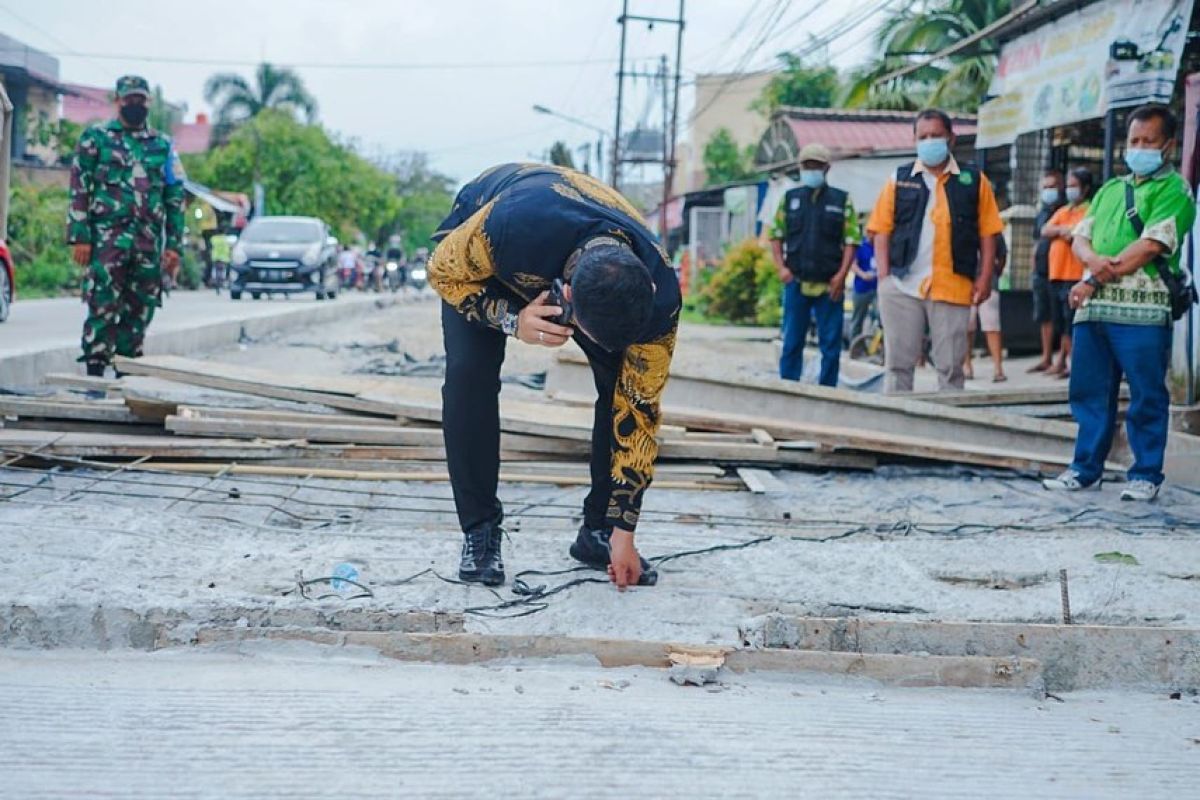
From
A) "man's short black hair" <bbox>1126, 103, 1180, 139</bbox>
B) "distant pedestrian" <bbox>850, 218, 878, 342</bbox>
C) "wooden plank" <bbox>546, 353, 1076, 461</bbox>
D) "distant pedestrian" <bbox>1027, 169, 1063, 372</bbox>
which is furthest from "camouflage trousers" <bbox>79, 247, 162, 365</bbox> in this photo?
"distant pedestrian" <bbox>850, 218, 878, 342</bbox>

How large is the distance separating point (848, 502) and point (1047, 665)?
7.15 ft

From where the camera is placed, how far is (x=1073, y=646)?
10.8ft

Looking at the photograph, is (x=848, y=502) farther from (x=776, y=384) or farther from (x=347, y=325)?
(x=347, y=325)

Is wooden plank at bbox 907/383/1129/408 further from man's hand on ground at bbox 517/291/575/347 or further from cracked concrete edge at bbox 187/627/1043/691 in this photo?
man's hand on ground at bbox 517/291/575/347

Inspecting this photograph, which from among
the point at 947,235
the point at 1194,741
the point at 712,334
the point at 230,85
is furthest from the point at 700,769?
the point at 230,85

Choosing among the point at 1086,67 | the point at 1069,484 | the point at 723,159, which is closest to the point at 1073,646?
the point at 1069,484

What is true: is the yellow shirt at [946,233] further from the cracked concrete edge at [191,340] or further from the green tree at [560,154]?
the green tree at [560,154]

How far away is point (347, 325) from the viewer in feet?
64.5

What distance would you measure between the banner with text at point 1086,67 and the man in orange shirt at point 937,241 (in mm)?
2439

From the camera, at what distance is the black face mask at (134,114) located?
7.59 meters

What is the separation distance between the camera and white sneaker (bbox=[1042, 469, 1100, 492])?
18.6ft

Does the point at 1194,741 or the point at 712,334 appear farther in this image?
the point at 712,334

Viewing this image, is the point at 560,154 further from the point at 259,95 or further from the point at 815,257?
the point at 815,257

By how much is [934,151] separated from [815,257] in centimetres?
124
